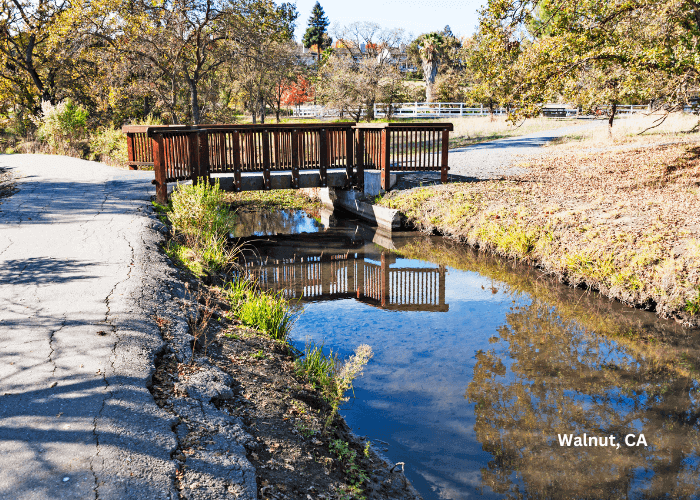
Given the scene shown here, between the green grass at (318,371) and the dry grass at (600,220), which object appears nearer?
the green grass at (318,371)

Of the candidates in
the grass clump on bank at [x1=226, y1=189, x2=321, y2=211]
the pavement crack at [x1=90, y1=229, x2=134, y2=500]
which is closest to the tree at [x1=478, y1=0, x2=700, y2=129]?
the grass clump on bank at [x1=226, y1=189, x2=321, y2=211]

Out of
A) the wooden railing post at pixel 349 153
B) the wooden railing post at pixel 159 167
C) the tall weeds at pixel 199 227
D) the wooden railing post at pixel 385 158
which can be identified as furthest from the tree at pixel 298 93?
the tall weeds at pixel 199 227

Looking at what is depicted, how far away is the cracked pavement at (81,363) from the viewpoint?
10.5 ft

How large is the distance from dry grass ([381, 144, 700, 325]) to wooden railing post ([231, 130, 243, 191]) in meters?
3.69

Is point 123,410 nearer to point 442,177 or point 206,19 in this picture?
point 442,177

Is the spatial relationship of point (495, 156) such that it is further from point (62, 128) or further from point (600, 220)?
point (62, 128)

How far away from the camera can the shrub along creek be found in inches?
172

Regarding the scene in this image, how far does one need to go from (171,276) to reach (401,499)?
442cm

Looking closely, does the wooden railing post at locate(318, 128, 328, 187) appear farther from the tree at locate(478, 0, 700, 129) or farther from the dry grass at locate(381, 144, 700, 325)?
the tree at locate(478, 0, 700, 129)

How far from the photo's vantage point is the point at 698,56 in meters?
12.0

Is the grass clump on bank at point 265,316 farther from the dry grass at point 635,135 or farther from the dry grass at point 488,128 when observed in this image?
the dry grass at point 488,128

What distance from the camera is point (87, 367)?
438cm

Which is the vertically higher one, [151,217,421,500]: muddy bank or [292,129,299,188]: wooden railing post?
[292,129,299,188]: wooden railing post

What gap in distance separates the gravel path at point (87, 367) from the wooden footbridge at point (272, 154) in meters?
3.87
